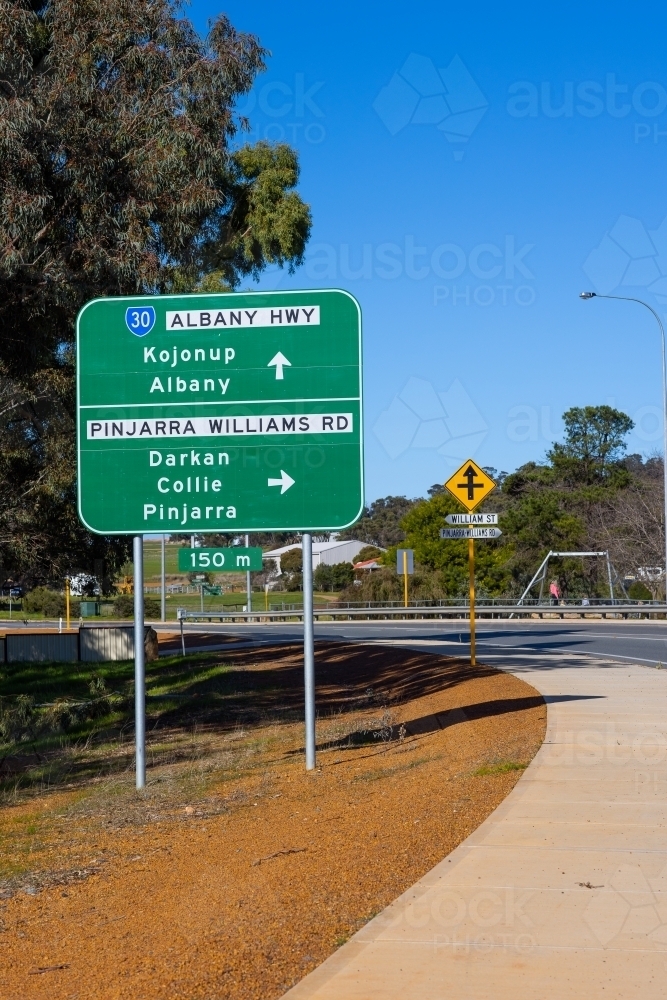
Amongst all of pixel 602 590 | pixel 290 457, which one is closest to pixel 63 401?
pixel 290 457

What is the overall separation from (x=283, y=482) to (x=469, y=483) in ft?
30.8

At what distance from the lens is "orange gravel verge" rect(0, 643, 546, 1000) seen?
6016 millimetres

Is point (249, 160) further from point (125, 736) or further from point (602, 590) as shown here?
point (602, 590)

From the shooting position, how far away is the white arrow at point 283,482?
12.6 meters

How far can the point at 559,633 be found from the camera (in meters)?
36.6

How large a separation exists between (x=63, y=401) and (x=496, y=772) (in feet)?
45.5

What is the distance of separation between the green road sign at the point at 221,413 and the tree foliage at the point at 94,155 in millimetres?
5130

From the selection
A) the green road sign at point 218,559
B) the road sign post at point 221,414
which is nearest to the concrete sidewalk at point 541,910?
the road sign post at point 221,414

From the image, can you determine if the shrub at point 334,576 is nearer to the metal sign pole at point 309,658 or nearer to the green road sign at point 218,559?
the green road sign at point 218,559

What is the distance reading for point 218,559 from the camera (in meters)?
13.0

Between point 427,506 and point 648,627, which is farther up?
point 427,506

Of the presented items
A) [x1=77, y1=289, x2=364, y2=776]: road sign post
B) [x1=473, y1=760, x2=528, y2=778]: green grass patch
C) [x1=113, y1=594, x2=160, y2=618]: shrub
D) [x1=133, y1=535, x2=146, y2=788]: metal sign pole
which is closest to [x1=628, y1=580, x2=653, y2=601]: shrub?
[x1=113, y1=594, x2=160, y2=618]: shrub

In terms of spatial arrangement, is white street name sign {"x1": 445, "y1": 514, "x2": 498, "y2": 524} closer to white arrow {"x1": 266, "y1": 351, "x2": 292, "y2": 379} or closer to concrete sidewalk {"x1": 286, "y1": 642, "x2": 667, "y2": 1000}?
white arrow {"x1": 266, "y1": 351, "x2": 292, "y2": 379}

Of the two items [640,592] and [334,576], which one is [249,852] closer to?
[640,592]
